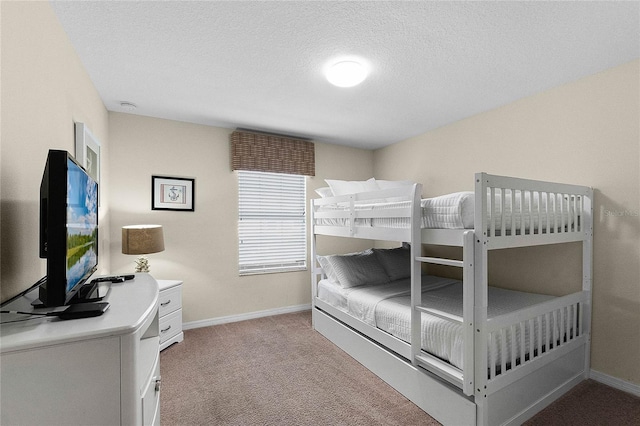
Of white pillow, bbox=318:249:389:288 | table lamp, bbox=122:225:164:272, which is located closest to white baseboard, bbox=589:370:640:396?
white pillow, bbox=318:249:389:288

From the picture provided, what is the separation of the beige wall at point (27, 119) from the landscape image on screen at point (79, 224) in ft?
0.75

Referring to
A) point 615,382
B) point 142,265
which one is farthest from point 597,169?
point 142,265

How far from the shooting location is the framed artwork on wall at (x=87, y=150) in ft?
6.57

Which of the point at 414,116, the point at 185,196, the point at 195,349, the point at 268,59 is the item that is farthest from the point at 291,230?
the point at 268,59

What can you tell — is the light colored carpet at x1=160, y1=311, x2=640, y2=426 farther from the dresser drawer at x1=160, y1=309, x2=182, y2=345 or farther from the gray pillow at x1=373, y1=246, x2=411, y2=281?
the gray pillow at x1=373, y1=246, x2=411, y2=281

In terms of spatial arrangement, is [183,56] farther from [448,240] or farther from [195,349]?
[195,349]

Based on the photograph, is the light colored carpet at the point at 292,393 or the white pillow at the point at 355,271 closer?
the light colored carpet at the point at 292,393

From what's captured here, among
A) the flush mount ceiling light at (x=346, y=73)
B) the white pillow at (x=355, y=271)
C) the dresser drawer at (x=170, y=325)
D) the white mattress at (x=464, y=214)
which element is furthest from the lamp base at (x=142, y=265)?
the flush mount ceiling light at (x=346, y=73)

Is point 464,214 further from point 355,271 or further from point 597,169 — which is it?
point 355,271

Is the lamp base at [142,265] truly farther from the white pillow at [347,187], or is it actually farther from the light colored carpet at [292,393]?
the white pillow at [347,187]

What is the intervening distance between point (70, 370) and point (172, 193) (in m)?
2.75

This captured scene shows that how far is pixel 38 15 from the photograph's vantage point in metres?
1.44

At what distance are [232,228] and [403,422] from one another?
8.69 ft

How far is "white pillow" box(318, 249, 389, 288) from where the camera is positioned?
10.1 feet
